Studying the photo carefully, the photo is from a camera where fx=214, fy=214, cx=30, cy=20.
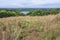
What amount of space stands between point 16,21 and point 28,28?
101 cm

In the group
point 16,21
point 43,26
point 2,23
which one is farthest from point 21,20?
point 43,26

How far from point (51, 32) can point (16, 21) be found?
90.2 inches

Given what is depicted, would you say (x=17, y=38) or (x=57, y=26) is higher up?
(x=57, y=26)

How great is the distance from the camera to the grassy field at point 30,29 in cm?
752

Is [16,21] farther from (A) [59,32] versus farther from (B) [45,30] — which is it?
(A) [59,32]

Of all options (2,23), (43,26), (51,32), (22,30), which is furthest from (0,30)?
(51,32)

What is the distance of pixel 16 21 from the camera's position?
9.27 meters

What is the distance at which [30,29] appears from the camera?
8336 mm

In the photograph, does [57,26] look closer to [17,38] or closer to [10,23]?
[17,38]

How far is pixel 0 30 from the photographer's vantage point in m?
9.09

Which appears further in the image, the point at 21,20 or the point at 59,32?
the point at 21,20

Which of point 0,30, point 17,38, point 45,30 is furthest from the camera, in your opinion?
point 0,30

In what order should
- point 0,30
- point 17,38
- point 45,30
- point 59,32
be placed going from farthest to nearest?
point 0,30
point 17,38
point 45,30
point 59,32

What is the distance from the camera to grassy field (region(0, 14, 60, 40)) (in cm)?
752
